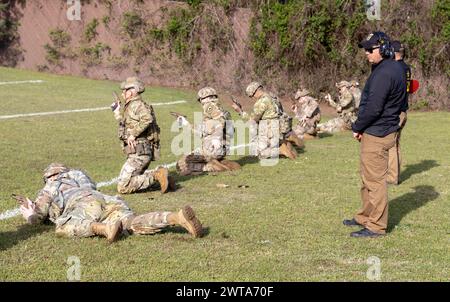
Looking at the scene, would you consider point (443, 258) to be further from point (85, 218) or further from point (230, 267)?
point (85, 218)

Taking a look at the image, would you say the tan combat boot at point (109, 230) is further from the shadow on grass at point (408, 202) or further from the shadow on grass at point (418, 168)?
the shadow on grass at point (418, 168)

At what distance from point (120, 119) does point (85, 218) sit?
304cm

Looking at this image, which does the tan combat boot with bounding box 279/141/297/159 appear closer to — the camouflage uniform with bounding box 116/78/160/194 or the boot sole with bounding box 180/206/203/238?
the camouflage uniform with bounding box 116/78/160/194

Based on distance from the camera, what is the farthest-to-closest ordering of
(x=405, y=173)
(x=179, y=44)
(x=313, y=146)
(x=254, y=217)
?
(x=179, y=44), (x=313, y=146), (x=405, y=173), (x=254, y=217)

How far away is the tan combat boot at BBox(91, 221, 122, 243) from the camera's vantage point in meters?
7.43

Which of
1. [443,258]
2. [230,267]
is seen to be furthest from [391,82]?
[230,267]

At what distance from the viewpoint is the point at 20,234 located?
7.93 m

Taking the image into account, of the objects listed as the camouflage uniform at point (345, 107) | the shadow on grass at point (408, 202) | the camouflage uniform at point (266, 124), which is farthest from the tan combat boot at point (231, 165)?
the camouflage uniform at point (345, 107)

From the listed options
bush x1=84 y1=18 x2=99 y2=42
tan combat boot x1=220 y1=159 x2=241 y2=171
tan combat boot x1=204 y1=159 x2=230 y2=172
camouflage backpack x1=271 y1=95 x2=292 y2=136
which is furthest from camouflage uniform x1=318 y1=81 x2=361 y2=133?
bush x1=84 y1=18 x2=99 y2=42

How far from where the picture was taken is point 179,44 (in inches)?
1056

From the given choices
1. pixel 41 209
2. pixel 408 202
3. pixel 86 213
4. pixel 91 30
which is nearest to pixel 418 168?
pixel 408 202

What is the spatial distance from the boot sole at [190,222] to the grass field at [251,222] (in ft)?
0.39

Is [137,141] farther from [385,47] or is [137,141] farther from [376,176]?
[385,47]

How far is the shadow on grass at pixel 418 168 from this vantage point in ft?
40.1
